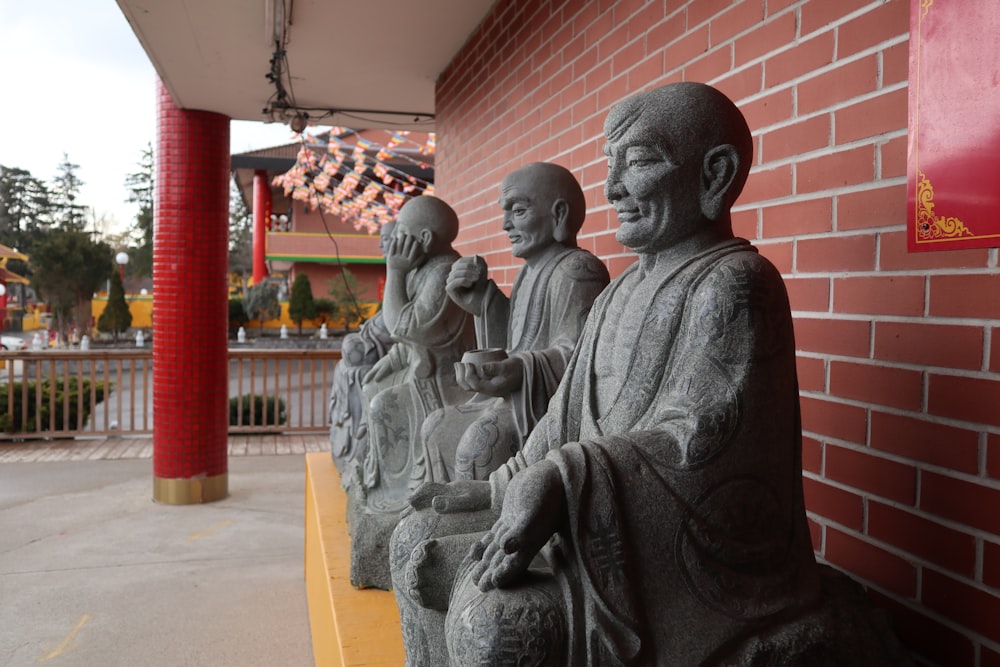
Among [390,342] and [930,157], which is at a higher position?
[930,157]

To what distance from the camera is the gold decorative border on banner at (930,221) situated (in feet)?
4.86

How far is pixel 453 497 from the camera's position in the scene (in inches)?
66.3

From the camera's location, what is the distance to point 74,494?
6.29 m

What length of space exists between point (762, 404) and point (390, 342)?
3039 mm

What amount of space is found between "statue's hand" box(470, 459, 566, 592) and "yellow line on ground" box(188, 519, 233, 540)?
4.53 m

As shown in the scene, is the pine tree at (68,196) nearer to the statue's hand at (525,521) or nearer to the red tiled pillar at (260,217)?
the red tiled pillar at (260,217)

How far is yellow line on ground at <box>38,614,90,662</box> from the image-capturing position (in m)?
3.55

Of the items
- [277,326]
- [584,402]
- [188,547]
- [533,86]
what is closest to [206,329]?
[188,547]

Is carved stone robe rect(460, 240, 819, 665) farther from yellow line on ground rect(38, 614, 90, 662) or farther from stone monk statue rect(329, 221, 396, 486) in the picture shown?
yellow line on ground rect(38, 614, 90, 662)

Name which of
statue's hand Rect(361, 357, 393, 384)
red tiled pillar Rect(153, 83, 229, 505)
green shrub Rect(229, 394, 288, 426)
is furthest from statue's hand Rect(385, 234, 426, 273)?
green shrub Rect(229, 394, 288, 426)

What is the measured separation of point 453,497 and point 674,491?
1.83 feet

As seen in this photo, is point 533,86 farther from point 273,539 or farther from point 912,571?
point 273,539

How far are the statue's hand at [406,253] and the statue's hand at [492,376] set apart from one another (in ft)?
3.59

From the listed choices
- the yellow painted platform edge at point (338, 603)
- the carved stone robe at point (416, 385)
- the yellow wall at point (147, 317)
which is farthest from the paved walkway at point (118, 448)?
the yellow wall at point (147, 317)
